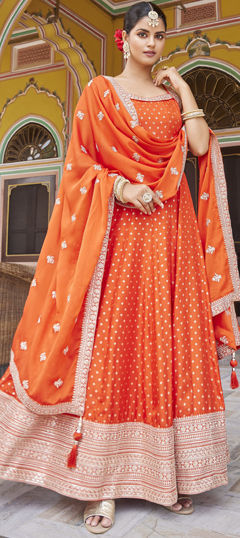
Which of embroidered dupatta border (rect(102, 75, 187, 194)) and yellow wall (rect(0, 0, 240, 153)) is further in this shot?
yellow wall (rect(0, 0, 240, 153))

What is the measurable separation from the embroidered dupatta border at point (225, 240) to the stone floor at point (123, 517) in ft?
1.45

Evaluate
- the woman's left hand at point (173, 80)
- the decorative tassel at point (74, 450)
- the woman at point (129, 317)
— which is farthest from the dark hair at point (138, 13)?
the decorative tassel at point (74, 450)

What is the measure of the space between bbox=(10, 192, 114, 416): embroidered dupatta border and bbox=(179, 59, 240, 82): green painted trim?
4.09 m

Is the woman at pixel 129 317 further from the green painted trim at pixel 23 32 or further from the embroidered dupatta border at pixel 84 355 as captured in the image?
the green painted trim at pixel 23 32

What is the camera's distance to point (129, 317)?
129cm

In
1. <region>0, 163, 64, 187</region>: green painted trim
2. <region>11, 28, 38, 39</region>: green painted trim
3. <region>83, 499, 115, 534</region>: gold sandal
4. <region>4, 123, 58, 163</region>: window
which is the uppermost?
<region>11, 28, 38, 39</region>: green painted trim

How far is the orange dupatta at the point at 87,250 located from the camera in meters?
1.23

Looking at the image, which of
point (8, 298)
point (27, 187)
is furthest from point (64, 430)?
point (27, 187)

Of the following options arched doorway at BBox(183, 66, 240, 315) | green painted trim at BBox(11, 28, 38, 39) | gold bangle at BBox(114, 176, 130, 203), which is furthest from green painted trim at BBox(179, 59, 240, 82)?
gold bangle at BBox(114, 176, 130, 203)

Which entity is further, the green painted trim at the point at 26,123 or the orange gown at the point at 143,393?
the green painted trim at the point at 26,123

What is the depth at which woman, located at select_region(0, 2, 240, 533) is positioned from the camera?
1.20 meters

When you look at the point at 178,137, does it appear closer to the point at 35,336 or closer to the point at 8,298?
the point at 35,336

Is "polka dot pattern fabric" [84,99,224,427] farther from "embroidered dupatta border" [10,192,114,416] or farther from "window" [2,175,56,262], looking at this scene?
"window" [2,175,56,262]

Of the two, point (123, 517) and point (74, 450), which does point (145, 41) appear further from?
point (123, 517)
